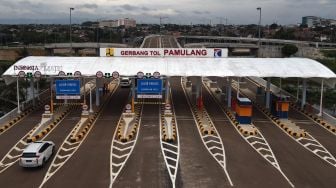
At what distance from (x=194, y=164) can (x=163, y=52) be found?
2237 centimetres

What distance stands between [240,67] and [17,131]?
20.7m

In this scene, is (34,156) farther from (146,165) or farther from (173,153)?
(173,153)

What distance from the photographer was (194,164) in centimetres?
2500

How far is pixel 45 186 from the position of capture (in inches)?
854

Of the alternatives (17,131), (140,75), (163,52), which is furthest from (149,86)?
(17,131)

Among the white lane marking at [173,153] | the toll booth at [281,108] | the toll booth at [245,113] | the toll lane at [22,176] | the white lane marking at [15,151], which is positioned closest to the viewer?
the toll lane at [22,176]

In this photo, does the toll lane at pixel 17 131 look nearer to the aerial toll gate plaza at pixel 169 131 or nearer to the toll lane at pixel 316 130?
the aerial toll gate plaza at pixel 169 131

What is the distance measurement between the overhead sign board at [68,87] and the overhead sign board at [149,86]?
214 inches

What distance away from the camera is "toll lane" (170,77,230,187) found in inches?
877

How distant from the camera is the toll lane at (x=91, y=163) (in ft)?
72.9

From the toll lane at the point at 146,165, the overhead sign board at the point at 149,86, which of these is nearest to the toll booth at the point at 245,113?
the toll lane at the point at 146,165

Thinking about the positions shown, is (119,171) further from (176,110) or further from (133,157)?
(176,110)

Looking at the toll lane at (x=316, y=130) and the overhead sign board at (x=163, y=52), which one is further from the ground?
the overhead sign board at (x=163, y=52)

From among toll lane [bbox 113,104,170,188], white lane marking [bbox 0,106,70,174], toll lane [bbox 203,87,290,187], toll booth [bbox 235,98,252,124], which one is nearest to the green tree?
toll booth [bbox 235,98,252,124]
